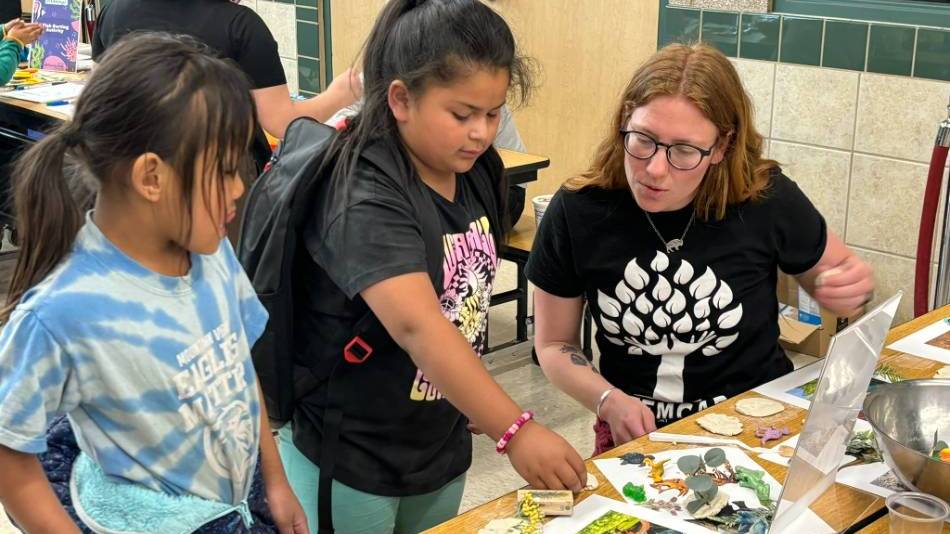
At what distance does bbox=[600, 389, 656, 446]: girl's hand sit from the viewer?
170 centimetres

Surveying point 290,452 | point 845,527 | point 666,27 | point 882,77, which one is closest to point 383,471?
point 290,452

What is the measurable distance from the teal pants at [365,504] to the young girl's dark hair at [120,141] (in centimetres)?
57

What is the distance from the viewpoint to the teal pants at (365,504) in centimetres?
164

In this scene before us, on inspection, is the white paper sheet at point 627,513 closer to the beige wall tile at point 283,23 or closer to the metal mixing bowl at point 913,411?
the metal mixing bowl at point 913,411

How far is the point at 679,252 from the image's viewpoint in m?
1.77

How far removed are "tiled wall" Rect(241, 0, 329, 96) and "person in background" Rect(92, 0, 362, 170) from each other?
280 cm

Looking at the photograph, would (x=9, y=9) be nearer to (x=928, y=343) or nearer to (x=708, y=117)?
(x=708, y=117)

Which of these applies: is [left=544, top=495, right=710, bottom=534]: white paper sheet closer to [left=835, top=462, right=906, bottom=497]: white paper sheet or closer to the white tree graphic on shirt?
[left=835, top=462, right=906, bottom=497]: white paper sheet

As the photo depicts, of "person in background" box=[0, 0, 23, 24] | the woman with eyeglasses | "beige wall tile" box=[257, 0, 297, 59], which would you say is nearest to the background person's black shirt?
the woman with eyeglasses

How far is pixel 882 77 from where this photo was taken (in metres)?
3.61

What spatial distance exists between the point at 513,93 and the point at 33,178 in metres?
0.73

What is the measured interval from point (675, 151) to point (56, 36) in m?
3.75

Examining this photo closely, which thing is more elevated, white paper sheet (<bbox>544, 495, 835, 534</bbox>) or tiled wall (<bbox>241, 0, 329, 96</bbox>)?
tiled wall (<bbox>241, 0, 329, 96</bbox>)

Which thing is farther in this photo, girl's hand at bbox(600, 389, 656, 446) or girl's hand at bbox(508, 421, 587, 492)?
girl's hand at bbox(600, 389, 656, 446)
